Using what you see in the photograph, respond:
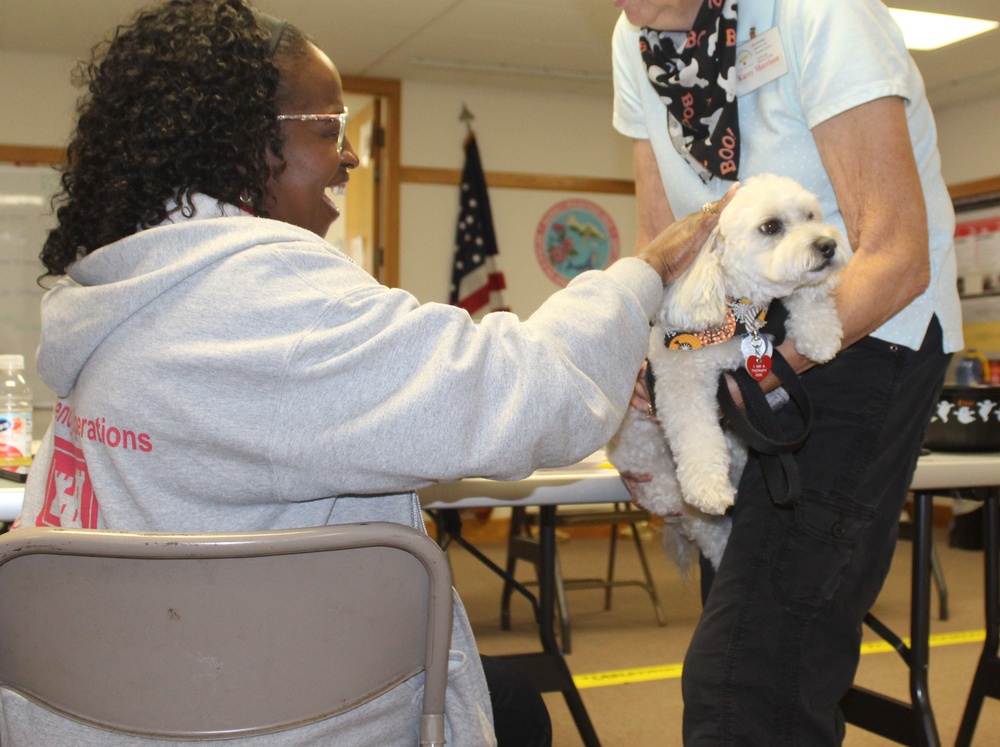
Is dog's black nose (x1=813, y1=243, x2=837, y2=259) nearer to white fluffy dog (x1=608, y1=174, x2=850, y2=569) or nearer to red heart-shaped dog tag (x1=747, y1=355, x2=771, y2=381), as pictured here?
white fluffy dog (x1=608, y1=174, x2=850, y2=569)

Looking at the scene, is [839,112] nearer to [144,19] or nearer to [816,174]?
[816,174]

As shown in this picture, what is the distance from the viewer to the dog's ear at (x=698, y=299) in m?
1.53

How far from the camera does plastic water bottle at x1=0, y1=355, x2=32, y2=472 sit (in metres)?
1.90

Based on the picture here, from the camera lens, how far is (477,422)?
1.00 metres

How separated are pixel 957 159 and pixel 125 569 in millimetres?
8189

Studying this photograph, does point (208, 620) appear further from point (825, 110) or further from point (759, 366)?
point (825, 110)

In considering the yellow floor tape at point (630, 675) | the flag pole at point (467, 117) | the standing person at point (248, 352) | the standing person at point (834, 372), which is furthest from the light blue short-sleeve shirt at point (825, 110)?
the flag pole at point (467, 117)

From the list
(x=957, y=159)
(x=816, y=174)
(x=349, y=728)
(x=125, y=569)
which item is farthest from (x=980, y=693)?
(x=957, y=159)

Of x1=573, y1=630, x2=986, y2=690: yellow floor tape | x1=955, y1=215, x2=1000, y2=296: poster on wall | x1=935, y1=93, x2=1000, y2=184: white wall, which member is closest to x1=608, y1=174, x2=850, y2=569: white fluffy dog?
x1=573, y1=630, x2=986, y2=690: yellow floor tape

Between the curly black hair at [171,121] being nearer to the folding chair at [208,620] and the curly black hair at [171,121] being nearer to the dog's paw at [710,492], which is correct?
the folding chair at [208,620]

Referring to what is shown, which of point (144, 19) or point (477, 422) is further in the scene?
point (144, 19)

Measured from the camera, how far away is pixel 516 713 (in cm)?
145

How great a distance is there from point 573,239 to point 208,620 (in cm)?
686

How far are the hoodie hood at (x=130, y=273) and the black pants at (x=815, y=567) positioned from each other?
2.69ft
